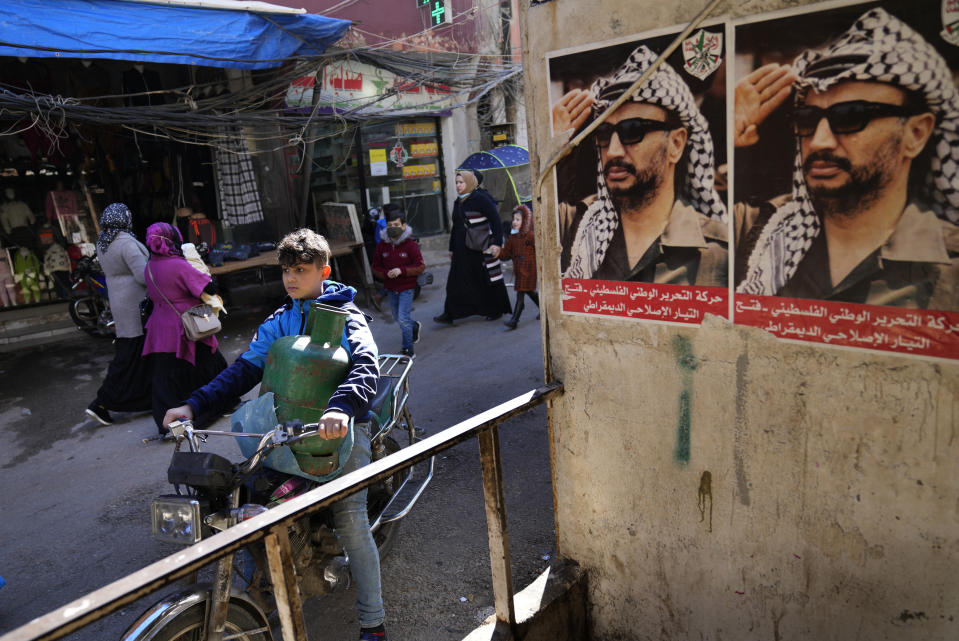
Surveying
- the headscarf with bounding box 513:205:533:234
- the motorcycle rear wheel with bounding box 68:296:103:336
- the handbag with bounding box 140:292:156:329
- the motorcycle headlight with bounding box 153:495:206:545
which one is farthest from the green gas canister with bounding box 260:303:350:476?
the motorcycle rear wheel with bounding box 68:296:103:336

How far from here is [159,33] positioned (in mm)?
6992

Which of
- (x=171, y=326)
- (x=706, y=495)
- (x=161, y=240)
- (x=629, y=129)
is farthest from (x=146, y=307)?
(x=706, y=495)

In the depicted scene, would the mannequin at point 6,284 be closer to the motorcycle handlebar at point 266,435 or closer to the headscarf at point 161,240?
the headscarf at point 161,240

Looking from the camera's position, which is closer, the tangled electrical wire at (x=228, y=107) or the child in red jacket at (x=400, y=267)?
the tangled electrical wire at (x=228, y=107)

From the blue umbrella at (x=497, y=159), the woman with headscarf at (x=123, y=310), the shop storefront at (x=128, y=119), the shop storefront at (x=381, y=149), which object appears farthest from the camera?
the blue umbrella at (x=497, y=159)

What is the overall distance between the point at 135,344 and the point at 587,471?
433 cm

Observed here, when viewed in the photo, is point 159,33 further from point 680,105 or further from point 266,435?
point 680,105

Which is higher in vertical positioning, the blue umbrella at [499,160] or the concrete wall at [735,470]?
the blue umbrella at [499,160]

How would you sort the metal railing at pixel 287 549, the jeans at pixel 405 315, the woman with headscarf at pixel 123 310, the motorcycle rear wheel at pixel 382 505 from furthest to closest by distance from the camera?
1. the jeans at pixel 405 315
2. the woman with headscarf at pixel 123 310
3. the motorcycle rear wheel at pixel 382 505
4. the metal railing at pixel 287 549

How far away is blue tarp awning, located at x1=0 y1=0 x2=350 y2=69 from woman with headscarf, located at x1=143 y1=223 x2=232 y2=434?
9.14ft

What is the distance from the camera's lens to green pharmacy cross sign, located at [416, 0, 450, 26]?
12531 mm

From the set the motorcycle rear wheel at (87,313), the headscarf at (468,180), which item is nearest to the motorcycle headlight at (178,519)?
the headscarf at (468,180)

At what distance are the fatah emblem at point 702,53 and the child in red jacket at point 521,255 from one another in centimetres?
558

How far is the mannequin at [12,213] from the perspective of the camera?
350 inches
